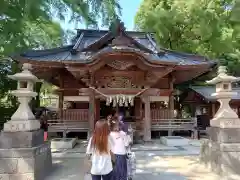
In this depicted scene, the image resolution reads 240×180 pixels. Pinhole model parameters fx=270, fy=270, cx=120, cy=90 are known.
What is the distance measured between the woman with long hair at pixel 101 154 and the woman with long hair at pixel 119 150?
2.68 ft

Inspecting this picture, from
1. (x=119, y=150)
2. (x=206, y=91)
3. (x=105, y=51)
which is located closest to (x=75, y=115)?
(x=105, y=51)

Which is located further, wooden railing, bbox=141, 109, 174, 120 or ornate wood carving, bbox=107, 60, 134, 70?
wooden railing, bbox=141, 109, 174, 120

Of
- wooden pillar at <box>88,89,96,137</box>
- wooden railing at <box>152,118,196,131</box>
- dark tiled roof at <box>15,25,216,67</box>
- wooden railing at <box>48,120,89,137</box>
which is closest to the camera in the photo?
dark tiled roof at <box>15,25,216,67</box>

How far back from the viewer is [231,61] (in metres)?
20.0

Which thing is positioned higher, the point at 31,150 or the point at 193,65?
the point at 193,65

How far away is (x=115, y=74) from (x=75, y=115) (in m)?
3.07

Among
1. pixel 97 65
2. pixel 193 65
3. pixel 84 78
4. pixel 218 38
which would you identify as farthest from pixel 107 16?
pixel 218 38

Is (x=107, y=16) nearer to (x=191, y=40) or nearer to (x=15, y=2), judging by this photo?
(x=15, y=2)

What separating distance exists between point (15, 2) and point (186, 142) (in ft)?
32.6

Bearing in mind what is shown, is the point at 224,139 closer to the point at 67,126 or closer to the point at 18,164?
the point at 18,164

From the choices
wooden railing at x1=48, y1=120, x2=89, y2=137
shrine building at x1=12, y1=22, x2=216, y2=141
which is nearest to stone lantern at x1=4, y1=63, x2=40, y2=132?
shrine building at x1=12, y1=22, x2=216, y2=141

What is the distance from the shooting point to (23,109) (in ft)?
23.0

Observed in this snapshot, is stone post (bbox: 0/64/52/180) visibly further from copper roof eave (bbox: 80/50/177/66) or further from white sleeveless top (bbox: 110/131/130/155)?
copper roof eave (bbox: 80/50/177/66)

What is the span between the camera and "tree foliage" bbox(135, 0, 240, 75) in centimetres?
1747
